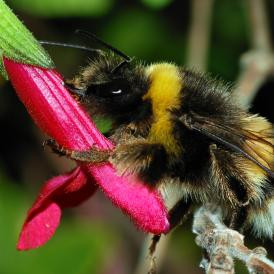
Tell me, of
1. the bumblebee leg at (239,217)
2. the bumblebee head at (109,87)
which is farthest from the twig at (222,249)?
the bumblebee head at (109,87)

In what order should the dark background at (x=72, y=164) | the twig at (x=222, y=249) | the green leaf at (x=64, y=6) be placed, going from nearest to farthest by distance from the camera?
the twig at (x=222, y=249) < the green leaf at (x=64, y=6) < the dark background at (x=72, y=164)

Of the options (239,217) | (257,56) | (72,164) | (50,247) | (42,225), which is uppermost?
(257,56)

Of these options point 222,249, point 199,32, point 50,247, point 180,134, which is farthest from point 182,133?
point 50,247

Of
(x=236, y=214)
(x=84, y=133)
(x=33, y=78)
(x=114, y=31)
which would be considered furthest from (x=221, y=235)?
(x=114, y=31)

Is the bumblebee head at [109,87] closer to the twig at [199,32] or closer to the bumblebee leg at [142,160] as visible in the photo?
the bumblebee leg at [142,160]

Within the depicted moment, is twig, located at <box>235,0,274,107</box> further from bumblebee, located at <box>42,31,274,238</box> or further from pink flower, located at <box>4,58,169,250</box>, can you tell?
pink flower, located at <box>4,58,169,250</box>

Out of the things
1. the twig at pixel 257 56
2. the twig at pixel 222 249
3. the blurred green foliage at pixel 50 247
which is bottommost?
the blurred green foliage at pixel 50 247

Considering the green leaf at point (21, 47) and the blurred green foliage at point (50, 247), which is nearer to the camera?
the green leaf at point (21, 47)

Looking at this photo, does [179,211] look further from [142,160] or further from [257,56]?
[257,56]
